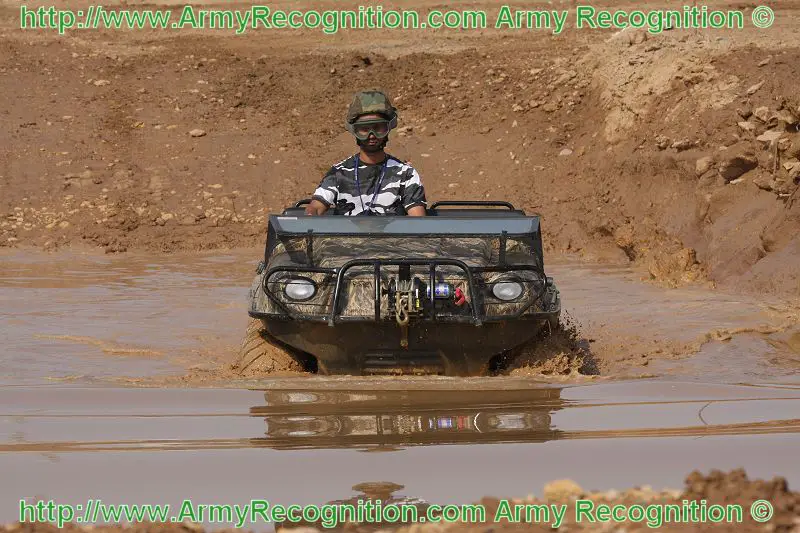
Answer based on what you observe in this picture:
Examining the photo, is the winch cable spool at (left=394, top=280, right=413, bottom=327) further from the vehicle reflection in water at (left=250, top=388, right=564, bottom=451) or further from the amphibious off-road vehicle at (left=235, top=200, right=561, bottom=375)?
the vehicle reflection in water at (left=250, top=388, right=564, bottom=451)

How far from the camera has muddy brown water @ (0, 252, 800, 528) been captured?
5215 mm

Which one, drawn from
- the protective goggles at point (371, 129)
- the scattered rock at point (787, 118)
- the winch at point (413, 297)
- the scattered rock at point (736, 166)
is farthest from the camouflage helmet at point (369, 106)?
the scattered rock at point (736, 166)

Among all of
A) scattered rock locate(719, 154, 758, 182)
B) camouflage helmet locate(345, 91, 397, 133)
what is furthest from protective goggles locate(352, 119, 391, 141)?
scattered rock locate(719, 154, 758, 182)

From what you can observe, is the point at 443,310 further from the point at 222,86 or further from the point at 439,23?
the point at 439,23

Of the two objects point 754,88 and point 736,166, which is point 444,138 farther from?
point 736,166

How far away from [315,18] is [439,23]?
2.36 metres

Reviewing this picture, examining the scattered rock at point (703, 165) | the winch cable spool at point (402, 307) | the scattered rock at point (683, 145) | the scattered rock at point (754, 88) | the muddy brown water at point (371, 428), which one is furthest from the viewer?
the scattered rock at point (683, 145)

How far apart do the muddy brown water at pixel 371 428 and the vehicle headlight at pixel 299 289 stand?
1.52 ft

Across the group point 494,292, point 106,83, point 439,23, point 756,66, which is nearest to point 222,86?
point 106,83

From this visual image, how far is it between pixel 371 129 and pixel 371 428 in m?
2.76

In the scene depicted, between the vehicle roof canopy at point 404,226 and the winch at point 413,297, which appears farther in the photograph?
the vehicle roof canopy at point 404,226

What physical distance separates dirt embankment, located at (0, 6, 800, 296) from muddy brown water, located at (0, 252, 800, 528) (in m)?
4.82

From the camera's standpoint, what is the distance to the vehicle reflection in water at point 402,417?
19.6 feet

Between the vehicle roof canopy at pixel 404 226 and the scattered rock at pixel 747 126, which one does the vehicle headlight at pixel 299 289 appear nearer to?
the vehicle roof canopy at pixel 404 226
